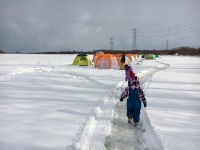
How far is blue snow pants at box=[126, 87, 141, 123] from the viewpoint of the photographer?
6.25 metres

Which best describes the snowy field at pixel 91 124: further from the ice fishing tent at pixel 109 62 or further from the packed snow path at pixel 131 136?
the ice fishing tent at pixel 109 62

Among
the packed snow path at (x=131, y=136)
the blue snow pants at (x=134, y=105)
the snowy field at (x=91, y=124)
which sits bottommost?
the packed snow path at (x=131, y=136)

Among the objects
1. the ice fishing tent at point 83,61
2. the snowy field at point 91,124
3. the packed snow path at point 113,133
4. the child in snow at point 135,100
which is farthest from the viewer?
the ice fishing tent at point 83,61

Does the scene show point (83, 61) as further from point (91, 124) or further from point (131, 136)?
point (131, 136)

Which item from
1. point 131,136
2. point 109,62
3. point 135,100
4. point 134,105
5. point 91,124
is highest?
point 135,100

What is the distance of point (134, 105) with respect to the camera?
6289 millimetres

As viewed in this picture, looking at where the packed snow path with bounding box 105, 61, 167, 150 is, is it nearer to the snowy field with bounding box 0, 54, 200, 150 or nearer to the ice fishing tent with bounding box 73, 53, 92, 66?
the snowy field with bounding box 0, 54, 200, 150

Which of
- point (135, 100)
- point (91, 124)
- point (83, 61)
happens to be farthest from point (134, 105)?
point (83, 61)

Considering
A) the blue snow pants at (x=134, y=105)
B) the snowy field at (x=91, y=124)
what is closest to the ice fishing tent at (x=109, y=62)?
the snowy field at (x=91, y=124)

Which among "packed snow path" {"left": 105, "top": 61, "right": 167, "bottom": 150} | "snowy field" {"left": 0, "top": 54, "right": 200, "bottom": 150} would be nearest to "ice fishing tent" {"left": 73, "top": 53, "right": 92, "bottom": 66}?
"snowy field" {"left": 0, "top": 54, "right": 200, "bottom": 150}

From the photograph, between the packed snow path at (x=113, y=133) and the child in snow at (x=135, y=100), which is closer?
the packed snow path at (x=113, y=133)

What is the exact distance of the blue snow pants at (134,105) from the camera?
6.25 metres

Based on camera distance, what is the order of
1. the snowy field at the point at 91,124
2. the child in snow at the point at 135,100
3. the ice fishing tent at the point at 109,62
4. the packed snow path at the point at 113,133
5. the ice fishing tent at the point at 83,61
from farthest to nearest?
the ice fishing tent at the point at 83,61 → the ice fishing tent at the point at 109,62 → the child in snow at the point at 135,100 → the packed snow path at the point at 113,133 → the snowy field at the point at 91,124

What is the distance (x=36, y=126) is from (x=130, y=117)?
2.58m
